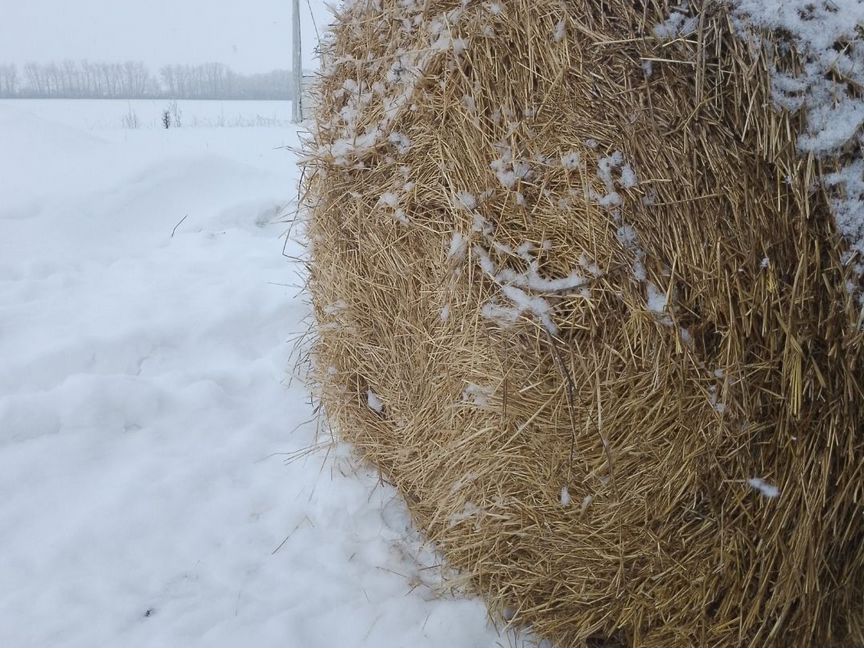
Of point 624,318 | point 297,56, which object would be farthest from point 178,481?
point 297,56

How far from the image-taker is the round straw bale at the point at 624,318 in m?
0.98

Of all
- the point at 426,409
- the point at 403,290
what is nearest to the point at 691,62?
the point at 403,290

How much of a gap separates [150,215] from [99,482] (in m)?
2.60

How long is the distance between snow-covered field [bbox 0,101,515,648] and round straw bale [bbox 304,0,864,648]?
36 centimetres

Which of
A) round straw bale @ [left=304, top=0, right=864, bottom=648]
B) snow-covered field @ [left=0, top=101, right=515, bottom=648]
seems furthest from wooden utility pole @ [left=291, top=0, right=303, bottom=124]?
round straw bale @ [left=304, top=0, right=864, bottom=648]

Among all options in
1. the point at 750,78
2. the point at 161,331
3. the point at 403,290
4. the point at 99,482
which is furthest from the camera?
the point at 161,331

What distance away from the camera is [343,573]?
1.58m

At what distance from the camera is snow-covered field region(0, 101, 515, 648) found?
1.43 metres

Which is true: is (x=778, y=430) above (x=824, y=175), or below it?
below

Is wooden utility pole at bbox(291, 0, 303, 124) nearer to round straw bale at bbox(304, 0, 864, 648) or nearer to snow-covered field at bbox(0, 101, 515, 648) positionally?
snow-covered field at bbox(0, 101, 515, 648)

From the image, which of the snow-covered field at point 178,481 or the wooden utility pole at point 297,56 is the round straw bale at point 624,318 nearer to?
the snow-covered field at point 178,481

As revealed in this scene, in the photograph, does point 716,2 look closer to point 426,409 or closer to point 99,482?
point 426,409

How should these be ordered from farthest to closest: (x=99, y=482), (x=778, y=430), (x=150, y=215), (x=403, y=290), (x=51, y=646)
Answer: (x=150, y=215), (x=99, y=482), (x=403, y=290), (x=51, y=646), (x=778, y=430)

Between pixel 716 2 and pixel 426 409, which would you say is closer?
pixel 716 2
